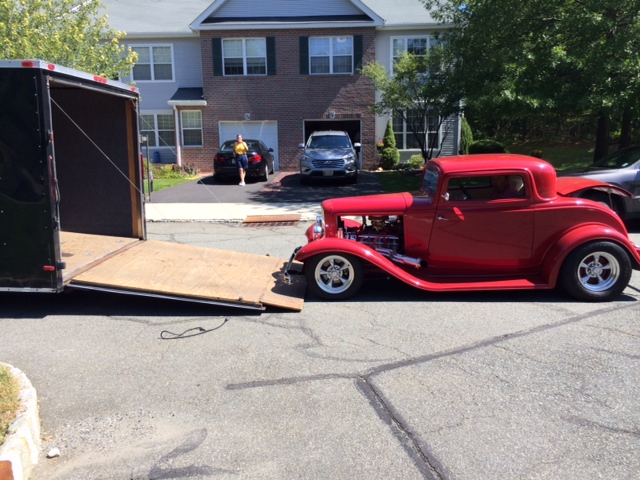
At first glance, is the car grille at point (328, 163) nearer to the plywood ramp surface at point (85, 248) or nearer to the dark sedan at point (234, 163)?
the dark sedan at point (234, 163)

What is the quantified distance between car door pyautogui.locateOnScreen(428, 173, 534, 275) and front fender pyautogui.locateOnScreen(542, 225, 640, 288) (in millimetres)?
263

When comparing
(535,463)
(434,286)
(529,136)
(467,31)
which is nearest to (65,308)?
(434,286)

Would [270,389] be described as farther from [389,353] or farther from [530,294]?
[530,294]

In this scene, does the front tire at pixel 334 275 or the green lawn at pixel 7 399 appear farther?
the front tire at pixel 334 275

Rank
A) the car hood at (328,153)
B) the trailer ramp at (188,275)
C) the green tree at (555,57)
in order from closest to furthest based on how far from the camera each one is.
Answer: the trailer ramp at (188,275)
the green tree at (555,57)
the car hood at (328,153)

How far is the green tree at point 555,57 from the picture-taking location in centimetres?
1352

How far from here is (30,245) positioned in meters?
5.97

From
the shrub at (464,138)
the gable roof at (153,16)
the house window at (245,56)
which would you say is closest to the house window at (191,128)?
the house window at (245,56)

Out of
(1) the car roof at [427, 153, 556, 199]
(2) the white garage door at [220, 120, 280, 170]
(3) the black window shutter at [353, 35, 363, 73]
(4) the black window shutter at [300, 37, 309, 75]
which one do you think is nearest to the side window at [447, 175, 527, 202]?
(1) the car roof at [427, 153, 556, 199]

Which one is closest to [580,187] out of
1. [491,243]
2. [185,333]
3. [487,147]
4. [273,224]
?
[491,243]

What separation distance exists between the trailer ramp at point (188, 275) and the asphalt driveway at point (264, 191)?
8768mm

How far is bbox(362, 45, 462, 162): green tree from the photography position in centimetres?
1834

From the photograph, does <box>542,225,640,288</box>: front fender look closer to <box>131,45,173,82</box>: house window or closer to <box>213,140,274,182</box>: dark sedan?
<box>213,140,274,182</box>: dark sedan

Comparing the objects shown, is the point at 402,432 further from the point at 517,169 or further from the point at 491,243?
the point at 517,169
